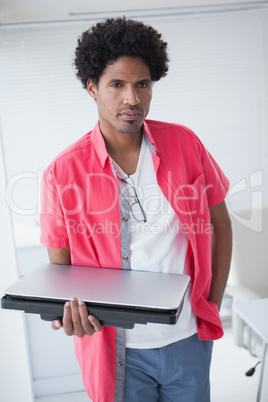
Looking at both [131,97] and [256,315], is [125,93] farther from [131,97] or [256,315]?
[256,315]

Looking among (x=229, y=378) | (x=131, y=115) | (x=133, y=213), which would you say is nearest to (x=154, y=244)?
(x=133, y=213)

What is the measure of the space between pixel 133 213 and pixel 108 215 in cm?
8

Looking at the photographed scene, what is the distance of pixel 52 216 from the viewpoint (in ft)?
4.20

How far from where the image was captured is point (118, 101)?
1.19 metres

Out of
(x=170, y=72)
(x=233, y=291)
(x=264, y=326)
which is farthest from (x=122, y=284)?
(x=170, y=72)

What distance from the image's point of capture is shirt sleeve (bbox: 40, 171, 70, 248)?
4.11ft

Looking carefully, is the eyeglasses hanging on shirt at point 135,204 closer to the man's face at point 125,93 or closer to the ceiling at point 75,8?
the man's face at point 125,93

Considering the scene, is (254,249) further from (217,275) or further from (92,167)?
(92,167)

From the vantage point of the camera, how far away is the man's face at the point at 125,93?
1.18 metres

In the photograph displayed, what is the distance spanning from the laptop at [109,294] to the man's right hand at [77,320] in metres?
0.01

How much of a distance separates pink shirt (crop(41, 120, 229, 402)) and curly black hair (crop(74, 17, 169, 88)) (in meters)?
0.20

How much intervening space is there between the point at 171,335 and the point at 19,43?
151cm

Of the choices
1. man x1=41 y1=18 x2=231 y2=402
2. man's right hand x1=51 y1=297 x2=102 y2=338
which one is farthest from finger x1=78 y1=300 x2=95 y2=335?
man x1=41 y1=18 x2=231 y2=402

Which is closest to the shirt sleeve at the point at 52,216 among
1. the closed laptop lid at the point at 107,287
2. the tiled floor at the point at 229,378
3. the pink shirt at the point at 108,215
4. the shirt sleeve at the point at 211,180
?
the pink shirt at the point at 108,215
